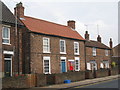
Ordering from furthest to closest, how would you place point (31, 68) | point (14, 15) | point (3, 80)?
1. point (14, 15)
2. point (31, 68)
3. point (3, 80)

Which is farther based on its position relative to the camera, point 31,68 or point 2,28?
point 31,68

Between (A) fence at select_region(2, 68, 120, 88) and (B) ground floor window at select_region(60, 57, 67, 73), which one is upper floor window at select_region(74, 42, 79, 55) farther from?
(A) fence at select_region(2, 68, 120, 88)

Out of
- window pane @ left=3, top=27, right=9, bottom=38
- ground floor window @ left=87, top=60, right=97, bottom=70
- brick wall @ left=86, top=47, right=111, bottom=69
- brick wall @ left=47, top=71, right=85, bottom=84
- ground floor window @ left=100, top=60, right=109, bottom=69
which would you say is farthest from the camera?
ground floor window @ left=100, top=60, right=109, bottom=69

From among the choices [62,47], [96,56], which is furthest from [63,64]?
[96,56]

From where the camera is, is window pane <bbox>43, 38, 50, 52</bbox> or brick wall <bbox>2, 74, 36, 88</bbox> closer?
brick wall <bbox>2, 74, 36, 88</bbox>

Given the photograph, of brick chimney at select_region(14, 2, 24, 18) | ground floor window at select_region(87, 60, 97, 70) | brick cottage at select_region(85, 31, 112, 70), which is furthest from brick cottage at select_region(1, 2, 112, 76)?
brick cottage at select_region(85, 31, 112, 70)

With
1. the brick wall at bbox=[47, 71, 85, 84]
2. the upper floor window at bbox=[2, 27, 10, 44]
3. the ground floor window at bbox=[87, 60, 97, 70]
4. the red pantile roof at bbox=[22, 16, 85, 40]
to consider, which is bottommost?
the brick wall at bbox=[47, 71, 85, 84]

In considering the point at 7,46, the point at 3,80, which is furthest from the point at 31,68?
the point at 3,80

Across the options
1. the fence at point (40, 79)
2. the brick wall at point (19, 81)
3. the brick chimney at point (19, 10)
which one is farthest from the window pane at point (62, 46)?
the brick wall at point (19, 81)

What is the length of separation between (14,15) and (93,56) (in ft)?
56.5

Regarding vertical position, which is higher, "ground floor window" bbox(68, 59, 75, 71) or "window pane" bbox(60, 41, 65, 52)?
"window pane" bbox(60, 41, 65, 52)

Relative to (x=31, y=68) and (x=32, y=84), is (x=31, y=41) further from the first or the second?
(x=32, y=84)

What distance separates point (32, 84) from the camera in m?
17.9

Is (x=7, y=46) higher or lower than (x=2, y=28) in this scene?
lower
